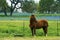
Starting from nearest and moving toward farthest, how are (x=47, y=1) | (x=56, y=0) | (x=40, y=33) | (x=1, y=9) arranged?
(x=40, y=33)
(x=47, y=1)
(x=56, y=0)
(x=1, y=9)

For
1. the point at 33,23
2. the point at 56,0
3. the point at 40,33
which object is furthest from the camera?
the point at 56,0

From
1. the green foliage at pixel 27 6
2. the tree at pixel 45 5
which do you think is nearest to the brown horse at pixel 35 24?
the tree at pixel 45 5

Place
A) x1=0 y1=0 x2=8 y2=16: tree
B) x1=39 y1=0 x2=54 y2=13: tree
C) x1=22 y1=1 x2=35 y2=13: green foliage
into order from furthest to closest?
x1=22 y1=1 x2=35 y2=13: green foliage < x1=0 y1=0 x2=8 y2=16: tree < x1=39 y1=0 x2=54 y2=13: tree

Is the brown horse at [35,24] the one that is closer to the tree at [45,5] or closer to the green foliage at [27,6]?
the tree at [45,5]

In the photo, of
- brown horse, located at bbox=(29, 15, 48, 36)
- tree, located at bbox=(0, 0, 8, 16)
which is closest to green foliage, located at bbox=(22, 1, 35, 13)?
tree, located at bbox=(0, 0, 8, 16)

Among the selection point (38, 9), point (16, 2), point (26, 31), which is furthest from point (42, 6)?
point (26, 31)

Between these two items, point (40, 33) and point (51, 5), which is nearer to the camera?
point (40, 33)

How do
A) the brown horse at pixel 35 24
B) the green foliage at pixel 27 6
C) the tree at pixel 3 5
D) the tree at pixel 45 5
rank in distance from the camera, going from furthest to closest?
the green foliage at pixel 27 6 < the tree at pixel 3 5 < the tree at pixel 45 5 < the brown horse at pixel 35 24

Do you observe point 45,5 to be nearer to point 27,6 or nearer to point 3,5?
point 3,5

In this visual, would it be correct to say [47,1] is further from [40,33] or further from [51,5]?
[40,33]

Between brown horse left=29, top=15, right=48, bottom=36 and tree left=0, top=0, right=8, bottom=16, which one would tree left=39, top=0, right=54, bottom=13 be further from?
brown horse left=29, top=15, right=48, bottom=36

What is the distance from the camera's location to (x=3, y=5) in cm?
6550

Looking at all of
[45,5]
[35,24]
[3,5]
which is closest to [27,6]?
[3,5]

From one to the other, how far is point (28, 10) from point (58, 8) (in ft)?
38.9
